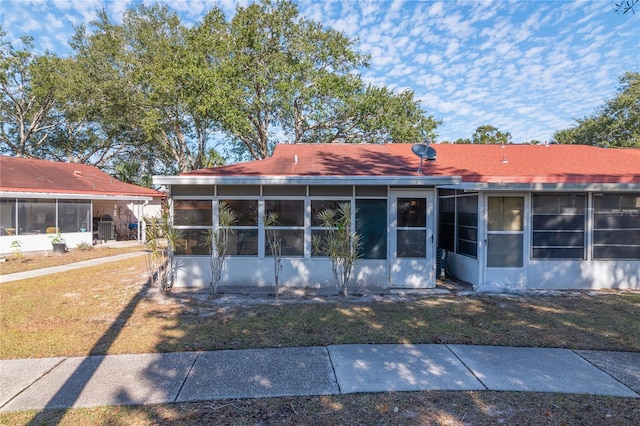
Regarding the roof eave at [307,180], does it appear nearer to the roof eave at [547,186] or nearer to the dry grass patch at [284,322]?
the roof eave at [547,186]

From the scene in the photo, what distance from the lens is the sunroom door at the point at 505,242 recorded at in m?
7.98

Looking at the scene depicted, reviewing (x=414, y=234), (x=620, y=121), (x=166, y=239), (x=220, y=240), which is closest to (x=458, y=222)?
(x=414, y=234)

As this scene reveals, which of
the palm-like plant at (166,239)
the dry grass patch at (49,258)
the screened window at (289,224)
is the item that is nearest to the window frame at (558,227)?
the screened window at (289,224)

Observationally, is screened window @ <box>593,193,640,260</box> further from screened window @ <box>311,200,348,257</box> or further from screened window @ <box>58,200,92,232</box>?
screened window @ <box>58,200,92,232</box>

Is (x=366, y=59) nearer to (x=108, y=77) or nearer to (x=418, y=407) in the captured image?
(x=108, y=77)

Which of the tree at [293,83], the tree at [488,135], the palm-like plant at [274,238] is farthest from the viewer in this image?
the tree at [488,135]

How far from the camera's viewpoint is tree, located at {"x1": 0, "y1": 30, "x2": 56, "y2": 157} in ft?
68.6

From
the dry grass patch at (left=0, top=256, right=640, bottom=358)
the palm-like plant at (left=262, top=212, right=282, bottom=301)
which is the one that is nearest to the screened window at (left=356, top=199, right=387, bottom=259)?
the dry grass patch at (left=0, top=256, right=640, bottom=358)

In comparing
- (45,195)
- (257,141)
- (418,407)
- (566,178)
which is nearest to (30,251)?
(45,195)

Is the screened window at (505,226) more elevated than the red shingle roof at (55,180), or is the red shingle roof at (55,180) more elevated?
the red shingle roof at (55,180)

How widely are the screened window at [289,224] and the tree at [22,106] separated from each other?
21.9 meters

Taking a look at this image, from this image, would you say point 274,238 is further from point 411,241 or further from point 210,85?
point 210,85

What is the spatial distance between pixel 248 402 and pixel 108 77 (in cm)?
2385

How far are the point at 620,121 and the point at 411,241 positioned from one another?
2534 centimetres
